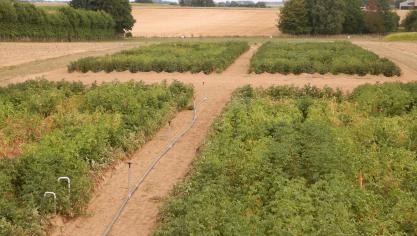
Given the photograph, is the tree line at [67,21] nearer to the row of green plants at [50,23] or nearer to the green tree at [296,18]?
the row of green plants at [50,23]

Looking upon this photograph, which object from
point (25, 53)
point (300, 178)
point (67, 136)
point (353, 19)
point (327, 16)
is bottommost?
point (300, 178)

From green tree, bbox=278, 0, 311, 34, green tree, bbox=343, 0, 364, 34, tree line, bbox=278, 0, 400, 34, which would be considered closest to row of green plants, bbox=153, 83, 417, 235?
tree line, bbox=278, 0, 400, 34

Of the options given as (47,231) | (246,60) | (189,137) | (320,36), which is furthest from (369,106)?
(320,36)

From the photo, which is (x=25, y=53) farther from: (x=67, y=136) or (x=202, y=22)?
(x=202, y=22)

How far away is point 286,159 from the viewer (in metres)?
10.3

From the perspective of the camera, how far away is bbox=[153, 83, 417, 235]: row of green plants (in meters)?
7.88

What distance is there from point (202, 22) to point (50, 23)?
36.7 metres

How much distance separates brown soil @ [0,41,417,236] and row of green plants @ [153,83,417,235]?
61 cm

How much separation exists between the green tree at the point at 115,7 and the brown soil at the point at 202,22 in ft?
13.5

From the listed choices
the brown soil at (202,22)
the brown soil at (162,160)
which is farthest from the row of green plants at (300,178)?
the brown soil at (202,22)

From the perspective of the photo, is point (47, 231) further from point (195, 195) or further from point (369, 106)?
point (369, 106)

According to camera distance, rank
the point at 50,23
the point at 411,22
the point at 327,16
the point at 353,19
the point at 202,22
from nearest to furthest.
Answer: the point at 50,23 → the point at 327,16 → the point at 353,19 → the point at 411,22 → the point at 202,22

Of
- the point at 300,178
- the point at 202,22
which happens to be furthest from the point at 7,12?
the point at 300,178

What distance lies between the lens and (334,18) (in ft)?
234
